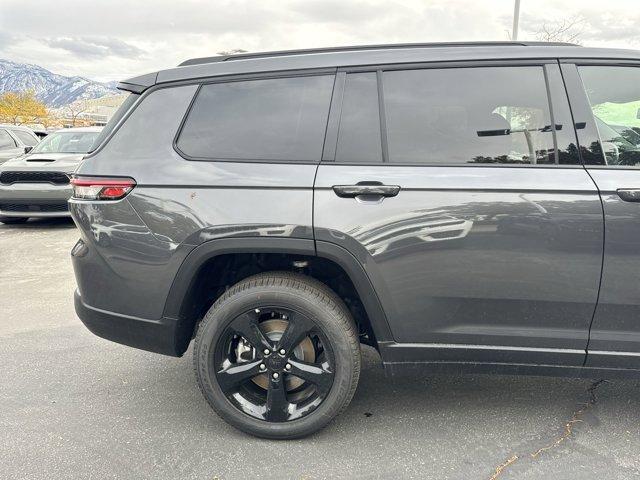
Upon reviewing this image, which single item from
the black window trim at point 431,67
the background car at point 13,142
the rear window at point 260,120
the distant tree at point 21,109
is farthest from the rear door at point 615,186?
the distant tree at point 21,109

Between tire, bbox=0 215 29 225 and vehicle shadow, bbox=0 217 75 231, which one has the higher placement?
tire, bbox=0 215 29 225

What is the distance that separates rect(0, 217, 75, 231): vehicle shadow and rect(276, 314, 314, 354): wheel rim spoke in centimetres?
709

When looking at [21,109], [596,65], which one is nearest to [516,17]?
[596,65]

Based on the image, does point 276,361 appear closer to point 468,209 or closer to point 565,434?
point 468,209

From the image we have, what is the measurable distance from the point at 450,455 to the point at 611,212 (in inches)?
Answer: 53.1

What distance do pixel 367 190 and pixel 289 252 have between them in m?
0.47

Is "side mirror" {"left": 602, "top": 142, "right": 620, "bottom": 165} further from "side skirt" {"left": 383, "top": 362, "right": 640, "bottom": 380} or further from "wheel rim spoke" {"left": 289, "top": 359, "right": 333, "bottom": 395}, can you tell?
"wheel rim spoke" {"left": 289, "top": 359, "right": 333, "bottom": 395}

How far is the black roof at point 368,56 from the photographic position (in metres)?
2.27

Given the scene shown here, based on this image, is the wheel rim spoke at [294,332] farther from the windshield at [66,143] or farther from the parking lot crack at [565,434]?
the windshield at [66,143]

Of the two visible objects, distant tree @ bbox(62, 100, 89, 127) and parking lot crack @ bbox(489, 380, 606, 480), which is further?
distant tree @ bbox(62, 100, 89, 127)

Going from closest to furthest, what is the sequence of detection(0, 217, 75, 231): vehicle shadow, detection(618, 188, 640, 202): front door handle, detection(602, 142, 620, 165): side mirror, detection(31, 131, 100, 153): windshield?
1. detection(618, 188, 640, 202): front door handle
2. detection(602, 142, 620, 165): side mirror
3. detection(0, 217, 75, 231): vehicle shadow
4. detection(31, 131, 100, 153): windshield

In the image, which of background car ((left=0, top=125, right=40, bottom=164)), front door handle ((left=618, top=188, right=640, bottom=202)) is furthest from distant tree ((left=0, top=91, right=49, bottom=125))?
front door handle ((left=618, top=188, right=640, bottom=202))

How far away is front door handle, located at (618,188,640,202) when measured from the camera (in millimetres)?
2098

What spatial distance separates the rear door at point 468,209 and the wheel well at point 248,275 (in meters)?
0.26
